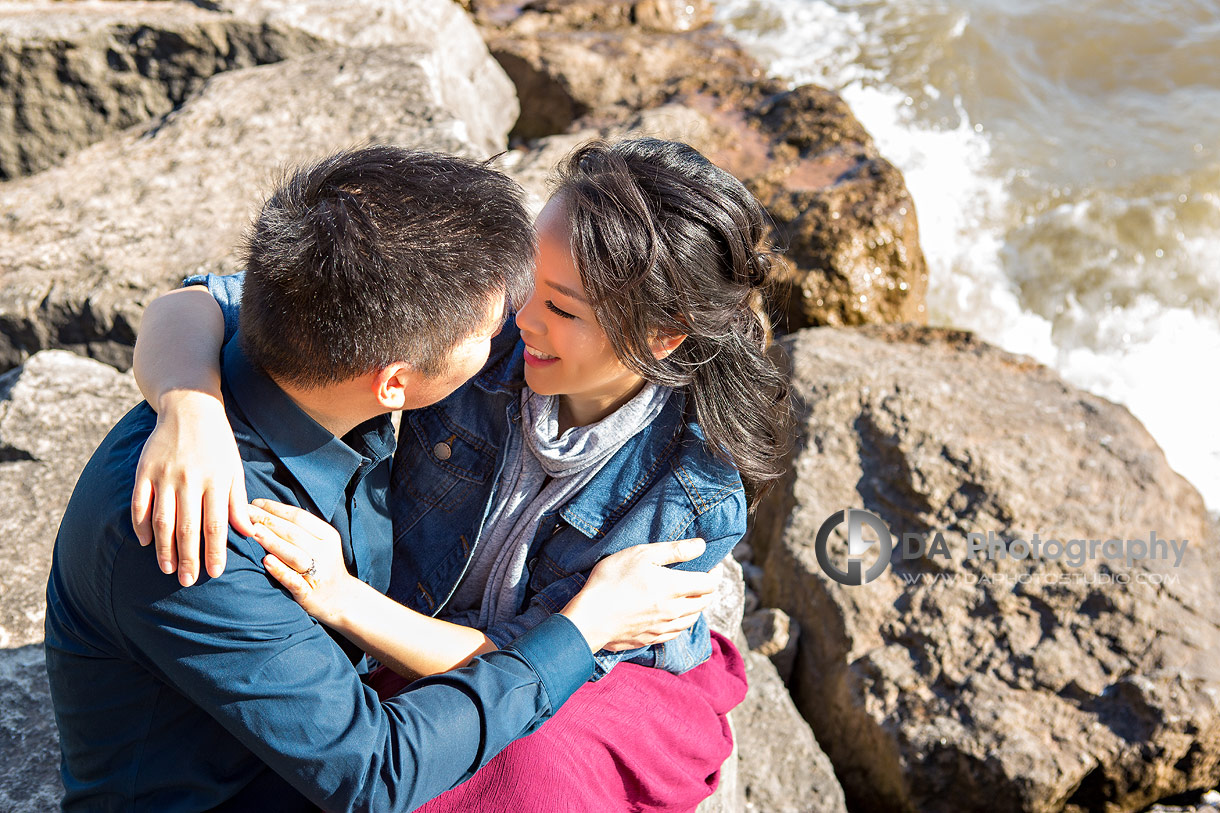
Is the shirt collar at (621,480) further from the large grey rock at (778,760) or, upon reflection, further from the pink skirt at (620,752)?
the large grey rock at (778,760)

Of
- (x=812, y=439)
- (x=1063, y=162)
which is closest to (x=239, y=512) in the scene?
(x=812, y=439)

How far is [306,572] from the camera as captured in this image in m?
1.46

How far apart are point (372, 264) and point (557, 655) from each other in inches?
28.5

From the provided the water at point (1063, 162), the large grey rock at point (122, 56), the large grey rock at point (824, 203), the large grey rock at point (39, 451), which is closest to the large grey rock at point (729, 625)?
the large grey rock at point (39, 451)

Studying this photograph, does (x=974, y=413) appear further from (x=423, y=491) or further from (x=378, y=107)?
(x=378, y=107)

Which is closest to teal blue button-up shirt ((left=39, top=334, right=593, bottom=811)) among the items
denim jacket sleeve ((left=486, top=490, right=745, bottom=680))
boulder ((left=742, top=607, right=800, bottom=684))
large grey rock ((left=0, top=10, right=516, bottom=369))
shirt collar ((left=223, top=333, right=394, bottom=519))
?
shirt collar ((left=223, top=333, right=394, bottom=519))

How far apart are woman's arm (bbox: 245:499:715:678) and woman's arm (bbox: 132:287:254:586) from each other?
0.08 metres

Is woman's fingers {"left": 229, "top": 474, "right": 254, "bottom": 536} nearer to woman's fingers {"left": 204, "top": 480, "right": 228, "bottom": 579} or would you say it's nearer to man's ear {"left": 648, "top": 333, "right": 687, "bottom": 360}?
woman's fingers {"left": 204, "top": 480, "right": 228, "bottom": 579}

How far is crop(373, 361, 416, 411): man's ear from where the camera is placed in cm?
154

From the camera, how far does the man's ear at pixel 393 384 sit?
1.54m

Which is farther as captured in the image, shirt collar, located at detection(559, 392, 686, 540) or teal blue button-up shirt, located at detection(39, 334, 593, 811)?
shirt collar, located at detection(559, 392, 686, 540)

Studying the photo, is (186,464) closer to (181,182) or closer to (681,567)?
(681,567)

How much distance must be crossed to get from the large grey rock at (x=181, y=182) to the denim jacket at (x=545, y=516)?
1220 mm

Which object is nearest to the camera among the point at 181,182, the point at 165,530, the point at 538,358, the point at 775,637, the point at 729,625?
the point at 165,530
